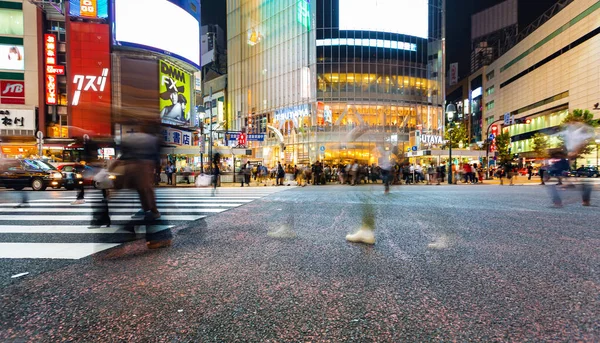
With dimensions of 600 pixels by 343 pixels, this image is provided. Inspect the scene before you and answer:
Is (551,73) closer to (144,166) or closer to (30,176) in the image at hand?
(144,166)

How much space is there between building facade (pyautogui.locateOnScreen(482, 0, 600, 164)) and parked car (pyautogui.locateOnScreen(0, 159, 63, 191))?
47475 mm

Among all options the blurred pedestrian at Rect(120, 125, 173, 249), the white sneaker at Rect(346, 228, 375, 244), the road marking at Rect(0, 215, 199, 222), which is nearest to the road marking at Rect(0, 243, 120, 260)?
the blurred pedestrian at Rect(120, 125, 173, 249)

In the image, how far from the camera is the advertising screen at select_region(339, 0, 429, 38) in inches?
1799

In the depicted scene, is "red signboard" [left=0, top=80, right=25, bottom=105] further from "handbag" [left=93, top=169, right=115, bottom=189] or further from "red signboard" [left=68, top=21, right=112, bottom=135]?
"handbag" [left=93, top=169, right=115, bottom=189]

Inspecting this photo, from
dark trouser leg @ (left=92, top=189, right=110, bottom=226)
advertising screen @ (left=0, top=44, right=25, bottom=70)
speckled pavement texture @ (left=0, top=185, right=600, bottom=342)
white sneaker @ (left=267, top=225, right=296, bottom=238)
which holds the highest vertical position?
advertising screen @ (left=0, top=44, right=25, bottom=70)

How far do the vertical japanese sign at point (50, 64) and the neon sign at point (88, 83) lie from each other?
2.94 m

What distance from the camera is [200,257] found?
395 cm

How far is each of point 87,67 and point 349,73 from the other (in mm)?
33152

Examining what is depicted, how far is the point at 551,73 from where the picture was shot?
2287 inches

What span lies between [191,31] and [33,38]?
17.8 m

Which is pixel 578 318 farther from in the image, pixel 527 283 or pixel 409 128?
pixel 409 128

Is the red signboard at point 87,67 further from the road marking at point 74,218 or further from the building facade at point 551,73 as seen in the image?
the building facade at point 551,73

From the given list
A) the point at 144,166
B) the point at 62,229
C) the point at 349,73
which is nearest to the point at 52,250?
the point at 144,166

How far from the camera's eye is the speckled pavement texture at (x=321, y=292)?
2119 millimetres
